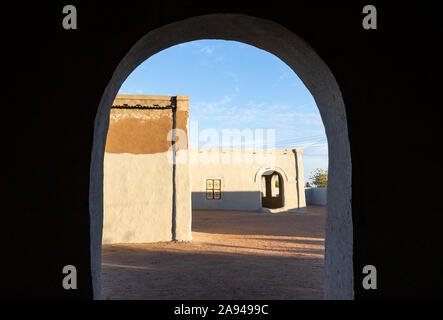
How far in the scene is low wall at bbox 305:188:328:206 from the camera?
85.0 feet

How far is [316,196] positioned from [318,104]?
25803 mm

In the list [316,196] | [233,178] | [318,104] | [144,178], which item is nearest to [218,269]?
[318,104]

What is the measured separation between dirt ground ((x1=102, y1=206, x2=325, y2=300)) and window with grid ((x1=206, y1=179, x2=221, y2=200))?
32.4 feet

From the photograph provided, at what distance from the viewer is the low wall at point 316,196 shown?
1021 inches

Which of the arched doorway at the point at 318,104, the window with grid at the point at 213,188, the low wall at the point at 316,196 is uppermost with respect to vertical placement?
the arched doorway at the point at 318,104

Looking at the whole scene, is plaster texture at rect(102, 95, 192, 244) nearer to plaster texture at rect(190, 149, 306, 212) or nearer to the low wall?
plaster texture at rect(190, 149, 306, 212)

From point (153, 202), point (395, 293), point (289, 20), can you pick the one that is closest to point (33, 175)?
point (289, 20)

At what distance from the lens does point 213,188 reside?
64.0ft

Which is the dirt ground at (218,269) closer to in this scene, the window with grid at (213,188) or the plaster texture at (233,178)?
the plaster texture at (233,178)

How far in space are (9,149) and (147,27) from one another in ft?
4.65

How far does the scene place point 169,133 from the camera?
28.4 ft

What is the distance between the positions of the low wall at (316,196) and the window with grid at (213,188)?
11022 millimetres

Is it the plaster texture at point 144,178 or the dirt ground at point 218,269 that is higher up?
the plaster texture at point 144,178

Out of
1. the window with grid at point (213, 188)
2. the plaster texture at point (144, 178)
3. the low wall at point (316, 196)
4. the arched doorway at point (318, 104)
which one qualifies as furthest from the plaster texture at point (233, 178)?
the arched doorway at point (318, 104)
